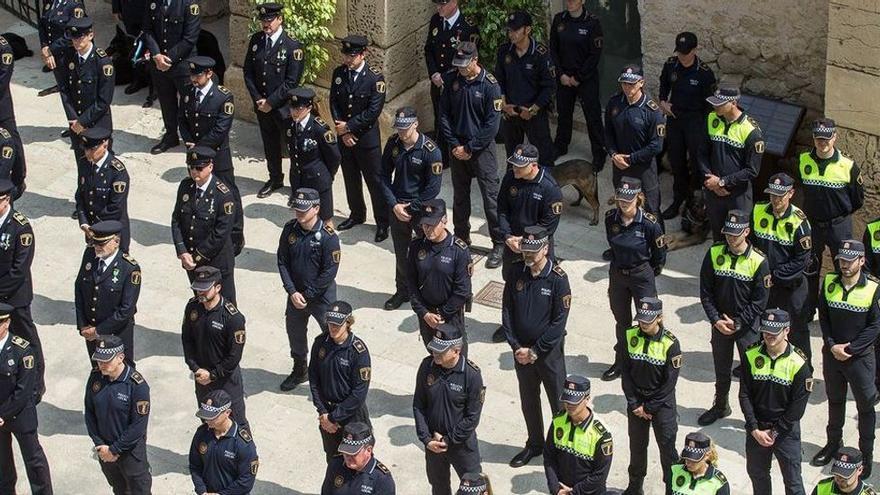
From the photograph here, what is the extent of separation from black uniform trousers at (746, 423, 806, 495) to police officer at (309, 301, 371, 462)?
287 cm

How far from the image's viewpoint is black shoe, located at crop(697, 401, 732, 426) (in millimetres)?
14375

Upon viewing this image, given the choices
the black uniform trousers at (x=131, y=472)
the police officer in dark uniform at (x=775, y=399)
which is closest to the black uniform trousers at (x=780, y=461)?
the police officer in dark uniform at (x=775, y=399)

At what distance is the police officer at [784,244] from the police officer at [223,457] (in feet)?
14.8

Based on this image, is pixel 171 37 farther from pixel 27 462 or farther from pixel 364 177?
pixel 27 462

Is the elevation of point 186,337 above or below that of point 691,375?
above

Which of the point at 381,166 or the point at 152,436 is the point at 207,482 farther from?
the point at 381,166

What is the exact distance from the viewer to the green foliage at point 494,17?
18.2m

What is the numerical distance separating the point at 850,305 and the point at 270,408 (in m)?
4.73

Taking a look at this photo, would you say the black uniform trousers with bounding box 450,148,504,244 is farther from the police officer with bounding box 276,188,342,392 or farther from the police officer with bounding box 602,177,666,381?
the police officer with bounding box 276,188,342,392

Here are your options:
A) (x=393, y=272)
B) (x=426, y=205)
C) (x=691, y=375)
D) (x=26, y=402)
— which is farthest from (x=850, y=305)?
(x=26, y=402)

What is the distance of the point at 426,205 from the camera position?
1478cm

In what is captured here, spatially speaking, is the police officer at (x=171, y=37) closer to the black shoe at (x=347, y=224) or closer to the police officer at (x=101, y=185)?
the black shoe at (x=347, y=224)

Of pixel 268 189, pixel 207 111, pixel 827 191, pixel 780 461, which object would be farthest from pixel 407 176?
pixel 780 461

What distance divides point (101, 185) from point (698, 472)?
20.6 ft
